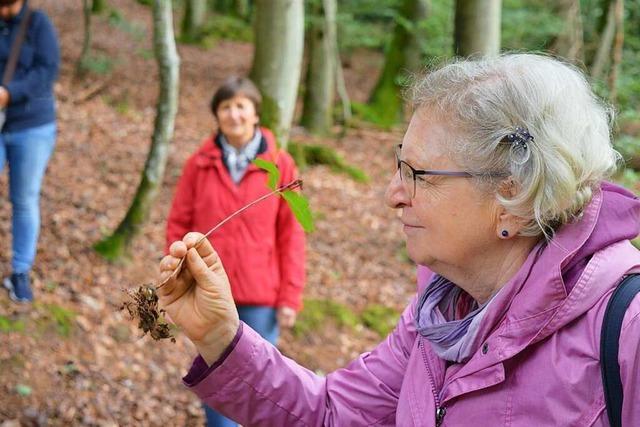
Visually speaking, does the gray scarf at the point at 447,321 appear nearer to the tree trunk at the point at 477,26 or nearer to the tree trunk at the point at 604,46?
the tree trunk at the point at 477,26

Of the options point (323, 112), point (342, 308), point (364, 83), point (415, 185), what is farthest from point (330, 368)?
point (364, 83)

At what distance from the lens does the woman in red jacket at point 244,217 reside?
3.90 metres

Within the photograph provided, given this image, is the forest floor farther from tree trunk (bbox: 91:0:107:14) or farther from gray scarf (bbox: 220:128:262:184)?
tree trunk (bbox: 91:0:107:14)

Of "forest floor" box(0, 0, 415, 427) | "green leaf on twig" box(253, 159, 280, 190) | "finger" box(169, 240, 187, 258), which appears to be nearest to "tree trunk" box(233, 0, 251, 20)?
"forest floor" box(0, 0, 415, 427)

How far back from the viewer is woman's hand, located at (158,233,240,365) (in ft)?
6.33

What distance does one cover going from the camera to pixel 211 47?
18.8m

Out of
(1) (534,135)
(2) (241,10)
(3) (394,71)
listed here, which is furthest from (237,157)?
(2) (241,10)

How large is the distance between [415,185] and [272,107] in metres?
4.81

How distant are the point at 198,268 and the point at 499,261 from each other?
2.64ft

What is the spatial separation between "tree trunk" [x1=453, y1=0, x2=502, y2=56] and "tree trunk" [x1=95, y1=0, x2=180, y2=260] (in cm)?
247

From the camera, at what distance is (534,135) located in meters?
1.66

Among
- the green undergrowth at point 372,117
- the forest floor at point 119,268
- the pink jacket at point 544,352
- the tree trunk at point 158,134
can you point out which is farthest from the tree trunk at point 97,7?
the pink jacket at point 544,352

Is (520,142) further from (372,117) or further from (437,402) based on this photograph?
(372,117)

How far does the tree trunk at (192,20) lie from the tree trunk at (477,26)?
13.7m
